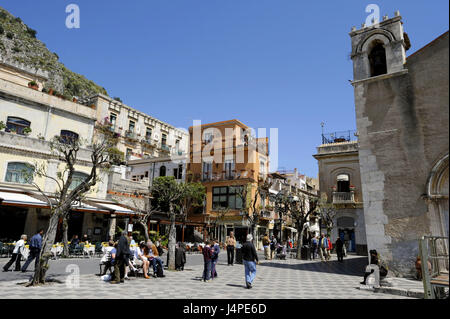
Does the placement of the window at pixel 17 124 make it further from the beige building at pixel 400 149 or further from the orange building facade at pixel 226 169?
the beige building at pixel 400 149

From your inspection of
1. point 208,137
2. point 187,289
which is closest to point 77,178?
point 187,289

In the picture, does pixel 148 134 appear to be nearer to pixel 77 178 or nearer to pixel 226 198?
pixel 226 198

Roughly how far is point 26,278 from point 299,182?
150 feet

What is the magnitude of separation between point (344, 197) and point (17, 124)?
26.0 m

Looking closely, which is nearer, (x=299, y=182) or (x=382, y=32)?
(x=382, y=32)

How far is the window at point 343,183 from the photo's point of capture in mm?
27391

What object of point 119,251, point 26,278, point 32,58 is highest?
point 32,58

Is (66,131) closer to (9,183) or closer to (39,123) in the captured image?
(39,123)

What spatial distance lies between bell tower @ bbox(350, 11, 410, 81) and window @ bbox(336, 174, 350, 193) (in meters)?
16.1

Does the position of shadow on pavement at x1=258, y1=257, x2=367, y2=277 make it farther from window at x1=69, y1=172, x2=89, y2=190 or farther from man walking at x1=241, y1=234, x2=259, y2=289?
window at x1=69, y1=172, x2=89, y2=190

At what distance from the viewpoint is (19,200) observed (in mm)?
17000

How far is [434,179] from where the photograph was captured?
9867 millimetres
